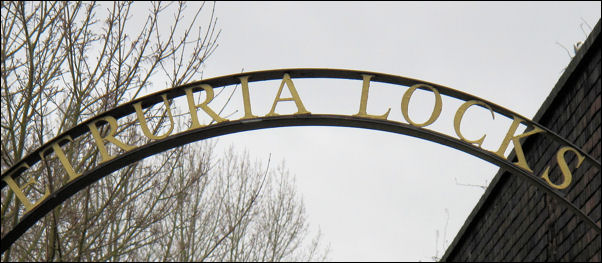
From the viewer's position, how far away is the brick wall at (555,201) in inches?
270

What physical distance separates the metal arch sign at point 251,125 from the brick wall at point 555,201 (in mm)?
1020

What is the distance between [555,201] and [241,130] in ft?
10.9

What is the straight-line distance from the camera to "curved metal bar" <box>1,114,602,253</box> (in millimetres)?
5707

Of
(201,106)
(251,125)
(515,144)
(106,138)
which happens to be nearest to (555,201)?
(515,144)

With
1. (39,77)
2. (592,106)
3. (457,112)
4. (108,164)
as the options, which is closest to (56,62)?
(39,77)

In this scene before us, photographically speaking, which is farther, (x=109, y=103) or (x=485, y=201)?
(x=485, y=201)

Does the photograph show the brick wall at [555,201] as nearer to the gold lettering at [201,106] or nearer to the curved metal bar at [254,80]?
the curved metal bar at [254,80]

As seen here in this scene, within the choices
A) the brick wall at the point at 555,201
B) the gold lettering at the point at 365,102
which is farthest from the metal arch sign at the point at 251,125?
the brick wall at the point at 555,201

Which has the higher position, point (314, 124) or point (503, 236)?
point (503, 236)

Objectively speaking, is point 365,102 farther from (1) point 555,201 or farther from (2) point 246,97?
(1) point 555,201

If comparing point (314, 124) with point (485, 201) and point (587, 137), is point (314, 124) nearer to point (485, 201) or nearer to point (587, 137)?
point (587, 137)

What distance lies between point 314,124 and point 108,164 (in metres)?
1.33

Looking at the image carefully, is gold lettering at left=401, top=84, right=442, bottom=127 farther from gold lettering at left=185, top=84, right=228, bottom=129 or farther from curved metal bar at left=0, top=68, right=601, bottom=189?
gold lettering at left=185, top=84, right=228, bottom=129

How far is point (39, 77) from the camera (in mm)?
8406
